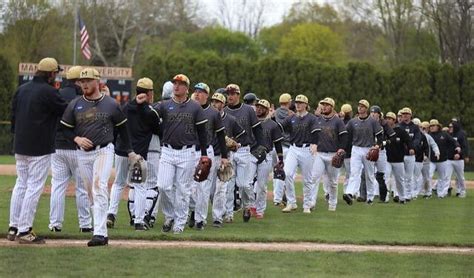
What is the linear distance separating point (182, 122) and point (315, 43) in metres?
66.8

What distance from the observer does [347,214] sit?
58.0 feet

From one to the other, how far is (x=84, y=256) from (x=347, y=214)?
818cm

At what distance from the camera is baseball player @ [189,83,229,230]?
1367 centimetres

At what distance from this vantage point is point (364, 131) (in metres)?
20.7

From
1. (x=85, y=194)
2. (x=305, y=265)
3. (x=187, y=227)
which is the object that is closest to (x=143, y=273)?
(x=305, y=265)

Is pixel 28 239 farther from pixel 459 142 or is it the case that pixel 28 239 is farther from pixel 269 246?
pixel 459 142

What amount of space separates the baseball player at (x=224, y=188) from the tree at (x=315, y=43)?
2435 inches

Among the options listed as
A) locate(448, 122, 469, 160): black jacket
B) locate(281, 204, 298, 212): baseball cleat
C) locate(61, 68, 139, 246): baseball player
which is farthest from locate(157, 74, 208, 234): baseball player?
locate(448, 122, 469, 160): black jacket

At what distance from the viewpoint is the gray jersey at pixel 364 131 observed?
20641mm

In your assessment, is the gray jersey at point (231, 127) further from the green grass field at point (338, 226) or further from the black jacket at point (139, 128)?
the black jacket at point (139, 128)

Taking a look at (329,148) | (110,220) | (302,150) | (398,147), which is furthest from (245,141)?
(398,147)

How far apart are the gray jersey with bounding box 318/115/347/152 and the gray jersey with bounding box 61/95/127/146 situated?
7.80 metres

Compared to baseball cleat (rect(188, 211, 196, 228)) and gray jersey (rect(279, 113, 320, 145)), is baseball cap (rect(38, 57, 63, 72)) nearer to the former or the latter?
baseball cleat (rect(188, 211, 196, 228))

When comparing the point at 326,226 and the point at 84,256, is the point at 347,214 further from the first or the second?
the point at 84,256
